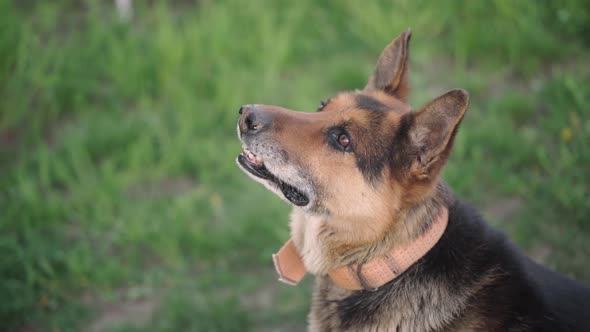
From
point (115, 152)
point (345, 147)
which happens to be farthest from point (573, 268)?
point (115, 152)

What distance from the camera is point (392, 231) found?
2941 mm

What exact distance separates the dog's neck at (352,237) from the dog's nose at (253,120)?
54 centimetres

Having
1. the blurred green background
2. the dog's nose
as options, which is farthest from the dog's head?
the blurred green background

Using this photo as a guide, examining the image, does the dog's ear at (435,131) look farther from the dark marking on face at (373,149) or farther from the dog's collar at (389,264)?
the dog's collar at (389,264)

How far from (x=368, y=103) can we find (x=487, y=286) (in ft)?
3.75

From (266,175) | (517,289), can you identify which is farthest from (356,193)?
(517,289)

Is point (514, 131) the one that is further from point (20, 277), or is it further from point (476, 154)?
point (20, 277)

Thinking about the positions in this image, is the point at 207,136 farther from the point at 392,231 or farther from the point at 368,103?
the point at 392,231

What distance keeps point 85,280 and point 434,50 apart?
431cm

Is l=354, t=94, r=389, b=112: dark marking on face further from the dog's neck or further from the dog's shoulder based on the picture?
the dog's shoulder

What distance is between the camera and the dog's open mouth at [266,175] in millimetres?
3090

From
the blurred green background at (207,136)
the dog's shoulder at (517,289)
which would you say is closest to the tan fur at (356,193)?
the dog's shoulder at (517,289)

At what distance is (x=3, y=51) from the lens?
559cm

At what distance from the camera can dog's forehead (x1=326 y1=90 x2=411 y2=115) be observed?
10.2 feet
